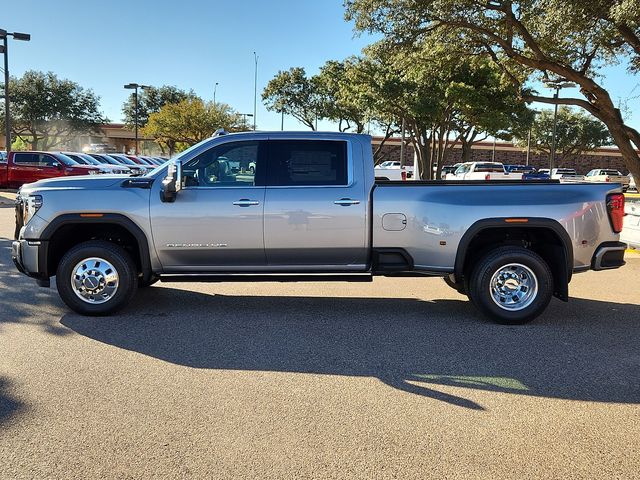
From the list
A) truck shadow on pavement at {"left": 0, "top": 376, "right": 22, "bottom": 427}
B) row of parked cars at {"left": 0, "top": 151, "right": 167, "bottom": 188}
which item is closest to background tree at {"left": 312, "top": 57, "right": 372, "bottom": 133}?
row of parked cars at {"left": 0, "top": 151, "right": 167, "bottom": 188}

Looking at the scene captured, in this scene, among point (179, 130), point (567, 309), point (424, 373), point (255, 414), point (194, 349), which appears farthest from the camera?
point (179, 130)

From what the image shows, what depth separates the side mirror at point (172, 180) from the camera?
576cm

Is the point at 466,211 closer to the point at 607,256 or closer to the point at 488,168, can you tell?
the point at 607,256

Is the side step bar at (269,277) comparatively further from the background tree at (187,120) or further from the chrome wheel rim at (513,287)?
the background tree at (187,120)

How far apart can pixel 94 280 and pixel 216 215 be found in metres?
1.49

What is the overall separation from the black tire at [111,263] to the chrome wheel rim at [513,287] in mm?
3900

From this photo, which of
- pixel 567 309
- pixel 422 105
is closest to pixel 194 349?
pixel 567 309

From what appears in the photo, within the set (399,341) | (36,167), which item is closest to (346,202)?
(399,341)

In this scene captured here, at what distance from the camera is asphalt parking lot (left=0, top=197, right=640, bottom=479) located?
3236 millimetres

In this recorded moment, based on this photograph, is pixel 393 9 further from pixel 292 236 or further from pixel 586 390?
pixel 586 390

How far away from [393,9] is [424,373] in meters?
12.8

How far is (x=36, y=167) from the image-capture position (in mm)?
23547

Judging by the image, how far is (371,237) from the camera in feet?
19.8

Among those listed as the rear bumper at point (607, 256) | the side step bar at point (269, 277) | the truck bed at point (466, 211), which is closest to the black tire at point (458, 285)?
the truck bed at point (466, 211)
